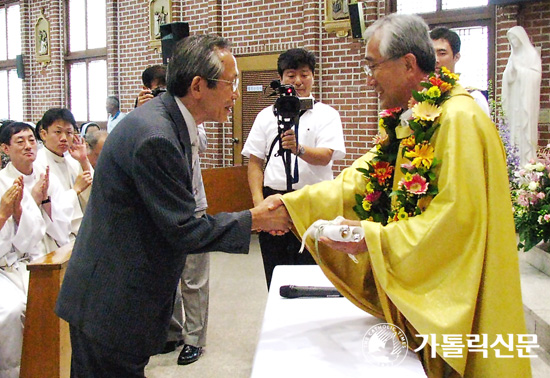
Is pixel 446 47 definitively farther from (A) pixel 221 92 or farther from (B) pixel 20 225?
(B) pixel 20 225

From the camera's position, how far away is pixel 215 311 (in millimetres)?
4117

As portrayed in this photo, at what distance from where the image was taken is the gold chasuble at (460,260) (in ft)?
4.50

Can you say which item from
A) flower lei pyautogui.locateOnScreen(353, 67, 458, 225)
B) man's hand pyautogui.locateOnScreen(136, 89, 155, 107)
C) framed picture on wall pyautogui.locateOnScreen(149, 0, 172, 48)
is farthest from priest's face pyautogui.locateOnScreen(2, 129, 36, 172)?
framed picture on wall pyautogui.locateOnScreen(149, 0, 172, 48)

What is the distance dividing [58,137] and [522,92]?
12.6 feet

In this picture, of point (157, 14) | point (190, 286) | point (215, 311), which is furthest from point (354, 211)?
point (157, 14)

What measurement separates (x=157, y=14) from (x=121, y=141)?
20.6 ft

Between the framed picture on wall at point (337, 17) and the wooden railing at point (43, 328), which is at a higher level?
the framed picture on wall at point (337, 17)

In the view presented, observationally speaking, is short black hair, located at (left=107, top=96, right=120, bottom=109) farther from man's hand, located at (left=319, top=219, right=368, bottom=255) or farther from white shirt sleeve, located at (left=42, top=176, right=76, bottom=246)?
man's hand, located at (left=319, top=219, right=368, bottom=255)

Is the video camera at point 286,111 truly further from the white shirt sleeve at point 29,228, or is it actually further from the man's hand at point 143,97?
the white shirt sleeve at point 29,228

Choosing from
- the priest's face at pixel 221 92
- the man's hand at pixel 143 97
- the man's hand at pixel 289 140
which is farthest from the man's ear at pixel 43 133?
the priest's face at pixel 221 92

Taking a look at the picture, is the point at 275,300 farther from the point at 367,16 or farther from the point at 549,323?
the point at 367,16

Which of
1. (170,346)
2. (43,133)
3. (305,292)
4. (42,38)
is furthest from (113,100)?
(305,292)

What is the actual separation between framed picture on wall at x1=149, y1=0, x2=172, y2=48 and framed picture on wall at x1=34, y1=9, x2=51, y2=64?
118 inches

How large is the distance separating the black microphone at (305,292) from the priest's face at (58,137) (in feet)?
7.75
